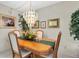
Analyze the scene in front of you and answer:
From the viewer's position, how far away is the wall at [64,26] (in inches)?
113

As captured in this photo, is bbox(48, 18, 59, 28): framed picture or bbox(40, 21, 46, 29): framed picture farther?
bbox(40, 21, 46, 29): framed picture

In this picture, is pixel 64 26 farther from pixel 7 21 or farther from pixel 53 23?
pixel 7 21

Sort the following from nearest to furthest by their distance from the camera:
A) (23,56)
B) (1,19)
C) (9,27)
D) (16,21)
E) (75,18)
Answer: (23,56)
(75,18)
(1,19)
(9,27)
(16,21)

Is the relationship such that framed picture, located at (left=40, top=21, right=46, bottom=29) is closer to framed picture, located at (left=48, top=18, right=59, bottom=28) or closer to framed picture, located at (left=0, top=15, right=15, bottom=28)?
framed picture, located at (left=48, top=18, right=59, bottom=28)

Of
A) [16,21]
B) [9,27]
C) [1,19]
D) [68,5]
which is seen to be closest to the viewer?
[68,5]

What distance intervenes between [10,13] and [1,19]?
0.59m

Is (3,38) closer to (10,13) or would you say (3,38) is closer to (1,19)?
(1,19)

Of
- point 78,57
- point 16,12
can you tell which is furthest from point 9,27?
point 78,57

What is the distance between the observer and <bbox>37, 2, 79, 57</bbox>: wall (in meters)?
2.87

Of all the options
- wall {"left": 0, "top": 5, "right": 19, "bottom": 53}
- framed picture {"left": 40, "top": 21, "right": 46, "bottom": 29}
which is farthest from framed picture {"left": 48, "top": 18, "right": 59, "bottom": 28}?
wall {"left": 0, "top": 5, "right": 19, "bottom": 53}

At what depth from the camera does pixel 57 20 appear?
338cm

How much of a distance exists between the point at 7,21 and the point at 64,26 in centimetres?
249

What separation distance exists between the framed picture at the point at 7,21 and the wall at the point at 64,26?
5.66 ft

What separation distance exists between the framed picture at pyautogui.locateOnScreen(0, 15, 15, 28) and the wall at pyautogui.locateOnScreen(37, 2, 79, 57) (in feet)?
5.66
